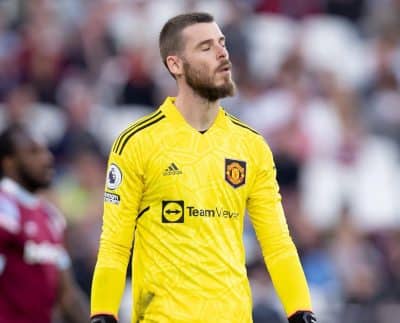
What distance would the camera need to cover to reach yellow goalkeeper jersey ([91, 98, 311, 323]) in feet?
20.6

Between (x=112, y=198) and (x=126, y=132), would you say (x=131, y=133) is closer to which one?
(x=126, y=132)

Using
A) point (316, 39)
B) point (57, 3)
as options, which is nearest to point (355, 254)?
point (316, 39)

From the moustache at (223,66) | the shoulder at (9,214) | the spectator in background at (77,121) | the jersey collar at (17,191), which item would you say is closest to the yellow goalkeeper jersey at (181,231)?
the moustache at (223,66)

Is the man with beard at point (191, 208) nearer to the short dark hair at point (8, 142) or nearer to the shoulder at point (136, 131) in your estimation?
the shoulder at point (136, 131)

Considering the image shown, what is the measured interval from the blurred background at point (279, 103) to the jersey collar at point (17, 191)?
9.08 feet

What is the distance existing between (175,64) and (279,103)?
7366 mm

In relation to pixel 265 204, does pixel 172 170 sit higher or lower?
higher

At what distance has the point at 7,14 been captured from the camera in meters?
15.7

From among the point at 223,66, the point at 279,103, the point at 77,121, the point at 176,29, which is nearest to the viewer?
the point at 223,66

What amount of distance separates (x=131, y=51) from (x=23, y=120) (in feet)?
4.64

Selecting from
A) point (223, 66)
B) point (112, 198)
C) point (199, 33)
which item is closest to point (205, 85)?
point (223, 66)

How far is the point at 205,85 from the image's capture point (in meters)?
6.45

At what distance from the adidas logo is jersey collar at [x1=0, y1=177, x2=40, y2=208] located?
2.91 m

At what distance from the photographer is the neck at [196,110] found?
6.54 meters
